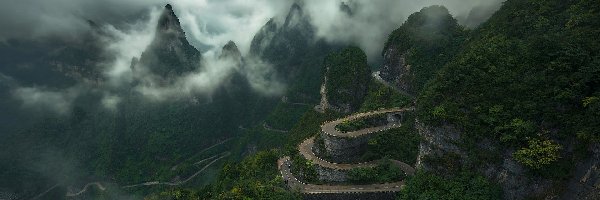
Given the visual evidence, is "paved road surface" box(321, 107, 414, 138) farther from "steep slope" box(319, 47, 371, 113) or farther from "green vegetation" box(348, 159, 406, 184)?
"steep slope" box(319, 47, 371, 113)

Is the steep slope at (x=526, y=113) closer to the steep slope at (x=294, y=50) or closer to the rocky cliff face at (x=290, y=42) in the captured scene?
the steep slope at (x=294, y=50)

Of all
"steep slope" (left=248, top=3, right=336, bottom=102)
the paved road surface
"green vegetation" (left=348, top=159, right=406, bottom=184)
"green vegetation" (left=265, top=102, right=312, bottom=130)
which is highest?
"steep slope" (left=248, top=3, right=336, bottom=102)

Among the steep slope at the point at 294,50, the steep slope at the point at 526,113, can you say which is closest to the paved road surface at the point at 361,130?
the steep slope at the point at 526,113

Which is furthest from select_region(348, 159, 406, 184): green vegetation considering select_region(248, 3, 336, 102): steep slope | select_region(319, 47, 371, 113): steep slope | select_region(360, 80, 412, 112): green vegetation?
select_region(248, 3, 336, 102): steep slope

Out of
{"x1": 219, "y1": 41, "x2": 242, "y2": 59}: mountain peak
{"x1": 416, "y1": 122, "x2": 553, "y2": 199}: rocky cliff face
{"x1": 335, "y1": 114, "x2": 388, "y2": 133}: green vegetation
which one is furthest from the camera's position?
{"x1": 219, "y1": 41, "x2": 242, "y2": 59}: mountain peak

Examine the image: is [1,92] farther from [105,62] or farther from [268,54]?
[268,54]

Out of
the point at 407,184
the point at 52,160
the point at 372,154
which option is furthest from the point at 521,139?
the point at 52,160
